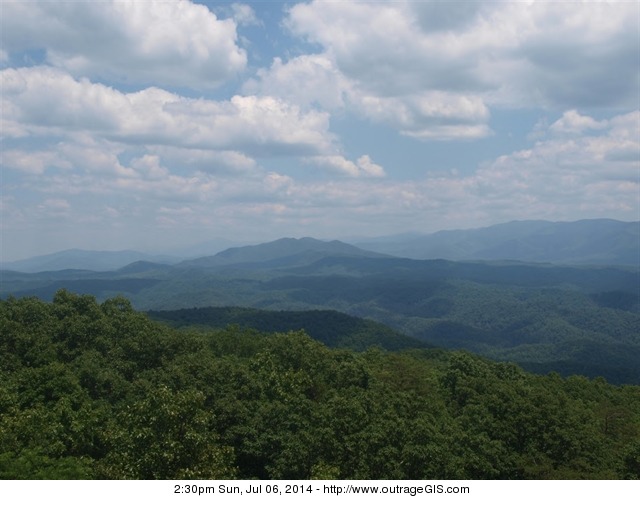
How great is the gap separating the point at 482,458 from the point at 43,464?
28.9 m

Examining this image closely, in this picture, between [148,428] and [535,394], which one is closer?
[148,428]

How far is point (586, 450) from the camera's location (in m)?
41.4

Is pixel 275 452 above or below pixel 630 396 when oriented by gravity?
above

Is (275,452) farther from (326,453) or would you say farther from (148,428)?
(148,428)

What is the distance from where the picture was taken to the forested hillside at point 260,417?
1300 inches

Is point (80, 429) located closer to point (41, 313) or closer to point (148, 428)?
point (148, 428)

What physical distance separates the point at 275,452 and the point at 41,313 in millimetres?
45260

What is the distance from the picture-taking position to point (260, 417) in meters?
43.6

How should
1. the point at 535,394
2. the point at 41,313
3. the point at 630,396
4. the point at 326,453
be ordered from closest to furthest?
the point at 326,453, the point at 535,394, the point at 41,313, the point at 630,396

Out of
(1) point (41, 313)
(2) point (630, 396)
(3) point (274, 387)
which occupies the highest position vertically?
(1) point (41, 313)

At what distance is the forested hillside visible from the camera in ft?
108
